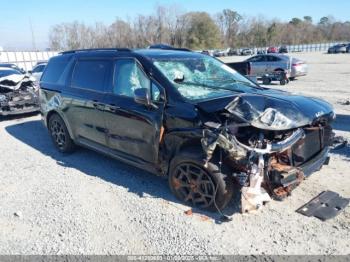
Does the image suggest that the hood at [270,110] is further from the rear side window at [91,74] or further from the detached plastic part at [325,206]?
the rear side window at [91,74]

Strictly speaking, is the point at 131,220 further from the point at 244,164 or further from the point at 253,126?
the point at 253,126

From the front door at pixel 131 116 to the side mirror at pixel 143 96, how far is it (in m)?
0.09

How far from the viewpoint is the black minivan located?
3539 millimetres

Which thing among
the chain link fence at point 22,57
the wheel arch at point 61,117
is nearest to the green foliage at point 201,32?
the chain link fence at point 22,57

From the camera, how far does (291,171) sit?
3545 mm

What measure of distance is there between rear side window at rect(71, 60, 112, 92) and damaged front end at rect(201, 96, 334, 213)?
7.10ft

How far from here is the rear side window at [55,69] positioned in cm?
625

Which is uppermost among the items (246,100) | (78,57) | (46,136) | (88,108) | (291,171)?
(78,57)

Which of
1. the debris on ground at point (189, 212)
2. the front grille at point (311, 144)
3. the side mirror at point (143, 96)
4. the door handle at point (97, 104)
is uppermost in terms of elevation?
the side mirror at point (143, 96)

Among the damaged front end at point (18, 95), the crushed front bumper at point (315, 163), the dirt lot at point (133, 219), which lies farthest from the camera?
the damaged front end at point (18, 95)

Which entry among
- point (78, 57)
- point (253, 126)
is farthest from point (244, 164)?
point (78, 57)

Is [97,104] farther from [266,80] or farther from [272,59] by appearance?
[272,59]

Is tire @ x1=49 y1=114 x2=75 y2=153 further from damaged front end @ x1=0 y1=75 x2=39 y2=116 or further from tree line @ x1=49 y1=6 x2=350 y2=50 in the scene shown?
tree line @ x1=49 y1=6 x2=350 y2=50

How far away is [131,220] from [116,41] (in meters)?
94.8
